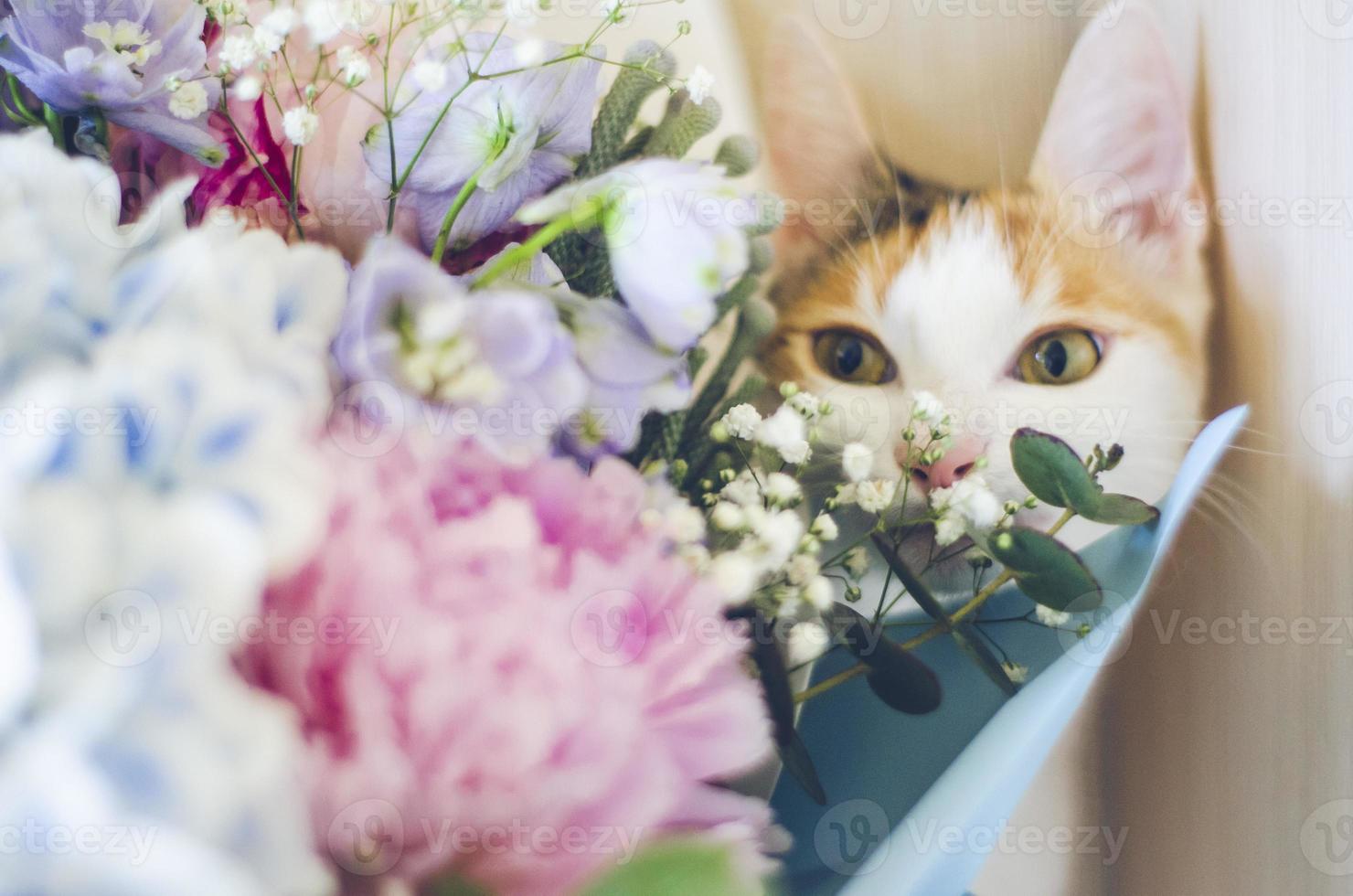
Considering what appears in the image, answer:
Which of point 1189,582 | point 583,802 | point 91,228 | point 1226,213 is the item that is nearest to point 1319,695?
point 1189,582

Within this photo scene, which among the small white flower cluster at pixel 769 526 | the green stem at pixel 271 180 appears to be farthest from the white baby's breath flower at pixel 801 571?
the green stem at pixel 271 180

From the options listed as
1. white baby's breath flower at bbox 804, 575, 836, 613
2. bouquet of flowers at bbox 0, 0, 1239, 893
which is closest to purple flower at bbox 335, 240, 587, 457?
bouquet of flowers at bbox 0, 0, 1239, 893

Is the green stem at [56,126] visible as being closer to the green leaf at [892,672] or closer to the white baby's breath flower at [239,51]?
the white baby's breath flower at [239,51]

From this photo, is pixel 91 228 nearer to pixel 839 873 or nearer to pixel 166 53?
pixel 166 53

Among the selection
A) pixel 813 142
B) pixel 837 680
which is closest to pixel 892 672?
pixel 837 680

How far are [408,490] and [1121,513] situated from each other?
0.88 ft

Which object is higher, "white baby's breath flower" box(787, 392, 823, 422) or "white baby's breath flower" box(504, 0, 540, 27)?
"white baby's breath flower" box(504, 0, 540, 27)

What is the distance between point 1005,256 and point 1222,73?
0.43 feet

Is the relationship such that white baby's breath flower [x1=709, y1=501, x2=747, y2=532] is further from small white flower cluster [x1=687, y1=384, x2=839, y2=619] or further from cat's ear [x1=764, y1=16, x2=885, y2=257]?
cat's ear [x1=764, y1=16, x2=885, y2=257]

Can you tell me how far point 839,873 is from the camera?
0.30 m

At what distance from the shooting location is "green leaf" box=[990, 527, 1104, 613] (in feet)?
1.11

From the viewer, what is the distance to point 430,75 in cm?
29

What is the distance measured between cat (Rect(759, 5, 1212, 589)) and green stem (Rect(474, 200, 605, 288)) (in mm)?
165

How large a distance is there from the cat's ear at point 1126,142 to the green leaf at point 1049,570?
0.17 metres
